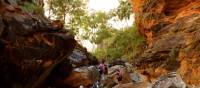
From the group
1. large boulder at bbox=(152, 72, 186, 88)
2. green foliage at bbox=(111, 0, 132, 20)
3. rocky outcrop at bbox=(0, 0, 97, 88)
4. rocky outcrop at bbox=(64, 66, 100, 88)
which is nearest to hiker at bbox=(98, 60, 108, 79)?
rocky outcrop at bbox=(64, 66, 100, 88)

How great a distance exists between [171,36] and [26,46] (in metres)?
17.6

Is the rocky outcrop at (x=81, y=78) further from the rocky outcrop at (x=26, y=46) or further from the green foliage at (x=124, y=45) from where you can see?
the green foliage at (x=124, y=45)

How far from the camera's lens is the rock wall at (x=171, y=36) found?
29.9 m

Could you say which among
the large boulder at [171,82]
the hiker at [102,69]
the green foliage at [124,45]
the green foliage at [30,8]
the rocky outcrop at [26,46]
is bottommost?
the green foliage at [124,45]

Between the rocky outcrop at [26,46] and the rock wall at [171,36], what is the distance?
36.2 ft

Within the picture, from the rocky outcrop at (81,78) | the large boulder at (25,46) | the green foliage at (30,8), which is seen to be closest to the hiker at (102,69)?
the rocky outcrop at (81,78)

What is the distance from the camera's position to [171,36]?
3412 cm

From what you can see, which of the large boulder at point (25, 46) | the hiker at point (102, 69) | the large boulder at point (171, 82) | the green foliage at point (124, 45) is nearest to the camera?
the large boulder at point (171, 82)

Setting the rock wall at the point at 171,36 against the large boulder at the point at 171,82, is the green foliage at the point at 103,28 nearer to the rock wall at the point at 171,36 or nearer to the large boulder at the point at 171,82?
the rock wall at the point at 171,36

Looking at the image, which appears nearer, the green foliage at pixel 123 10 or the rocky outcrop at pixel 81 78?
the rocky outcrop at pixel 81 78

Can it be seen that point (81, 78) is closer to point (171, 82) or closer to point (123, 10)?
point (171, 82)

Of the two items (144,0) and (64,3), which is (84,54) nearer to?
(64,3)

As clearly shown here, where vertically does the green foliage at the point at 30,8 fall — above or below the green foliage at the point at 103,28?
above

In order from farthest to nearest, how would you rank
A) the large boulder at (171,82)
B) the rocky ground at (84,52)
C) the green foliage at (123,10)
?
the green foliage at (123,10)
the rocky ground at (84,52)
the large boulder at (171,82)
